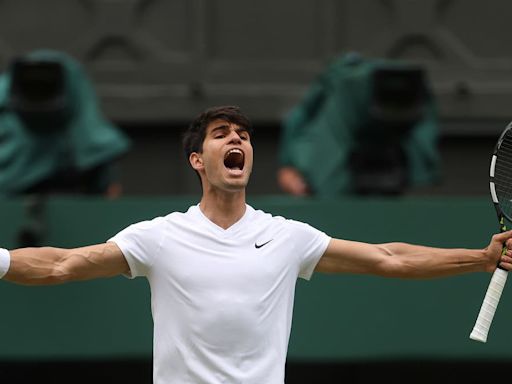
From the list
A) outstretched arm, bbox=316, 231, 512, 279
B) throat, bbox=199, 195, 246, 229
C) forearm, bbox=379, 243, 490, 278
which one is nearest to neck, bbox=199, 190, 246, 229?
throat, bbox=199, 195, 246, 229

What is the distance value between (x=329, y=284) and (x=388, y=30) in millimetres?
3020

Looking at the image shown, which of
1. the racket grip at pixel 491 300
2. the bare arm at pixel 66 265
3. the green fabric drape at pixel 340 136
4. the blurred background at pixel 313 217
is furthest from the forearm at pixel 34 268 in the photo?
the green fabric drape at pixel 340 136

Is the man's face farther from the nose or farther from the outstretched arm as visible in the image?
the outstretched arm

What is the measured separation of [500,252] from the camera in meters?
5.21

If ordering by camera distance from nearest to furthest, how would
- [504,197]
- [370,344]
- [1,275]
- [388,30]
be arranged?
1. [1,275]
2. [504,197]
3. [370,344]
4. [388,30]

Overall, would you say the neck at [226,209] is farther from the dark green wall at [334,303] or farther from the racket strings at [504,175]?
the dark green wall at [334,303]

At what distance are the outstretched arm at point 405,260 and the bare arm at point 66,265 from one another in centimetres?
75

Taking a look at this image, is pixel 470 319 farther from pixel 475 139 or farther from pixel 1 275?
pixel 1 275

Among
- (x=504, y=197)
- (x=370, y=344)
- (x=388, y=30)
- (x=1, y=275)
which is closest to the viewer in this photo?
(x=1, y=275)

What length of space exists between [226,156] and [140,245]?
438mm

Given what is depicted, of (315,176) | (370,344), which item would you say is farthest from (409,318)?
(315,176)

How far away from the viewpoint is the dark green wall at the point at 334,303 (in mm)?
7957

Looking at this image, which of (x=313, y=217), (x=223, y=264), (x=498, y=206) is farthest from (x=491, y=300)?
(x=313, y=217)

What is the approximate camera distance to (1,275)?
Answer: 5012 mm
